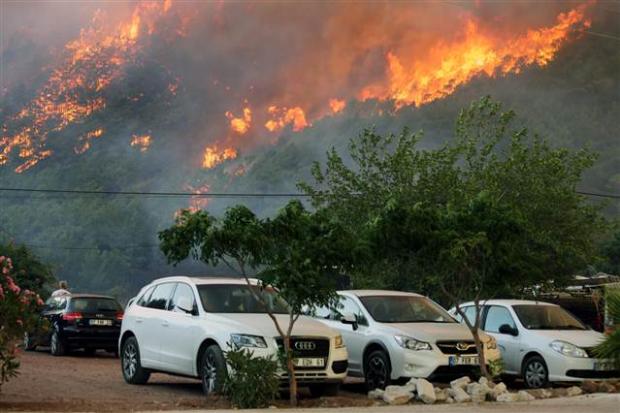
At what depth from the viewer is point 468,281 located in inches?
645

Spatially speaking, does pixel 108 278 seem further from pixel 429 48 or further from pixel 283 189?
pixel 429 48

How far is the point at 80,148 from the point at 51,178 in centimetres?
394

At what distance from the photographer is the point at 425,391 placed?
1364 centimetres

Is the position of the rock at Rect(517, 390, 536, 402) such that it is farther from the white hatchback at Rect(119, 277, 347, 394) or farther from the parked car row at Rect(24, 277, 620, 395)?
the white hatchback at Rect(119, 277, 347, 394)

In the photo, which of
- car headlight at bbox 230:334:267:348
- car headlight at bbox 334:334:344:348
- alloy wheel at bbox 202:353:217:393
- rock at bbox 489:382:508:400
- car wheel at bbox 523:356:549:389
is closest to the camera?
car headlight at bbox 230:334:267:348

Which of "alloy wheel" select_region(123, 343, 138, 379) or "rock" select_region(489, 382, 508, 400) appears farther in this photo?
"alloy wheel" select_region(123, 343, 138, 379)

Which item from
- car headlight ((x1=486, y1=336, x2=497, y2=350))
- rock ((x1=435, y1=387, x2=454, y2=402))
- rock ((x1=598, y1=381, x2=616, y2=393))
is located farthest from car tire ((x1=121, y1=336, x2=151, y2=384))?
rock ((x1=598, y1=381, x2=616, y2=393))

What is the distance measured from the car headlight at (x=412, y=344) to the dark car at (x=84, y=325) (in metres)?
10.6

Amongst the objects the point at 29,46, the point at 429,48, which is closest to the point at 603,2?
the point at 429,48

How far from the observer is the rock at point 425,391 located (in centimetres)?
1359

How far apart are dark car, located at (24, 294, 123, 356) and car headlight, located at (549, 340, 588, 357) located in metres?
11.3

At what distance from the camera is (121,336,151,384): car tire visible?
16102 mm

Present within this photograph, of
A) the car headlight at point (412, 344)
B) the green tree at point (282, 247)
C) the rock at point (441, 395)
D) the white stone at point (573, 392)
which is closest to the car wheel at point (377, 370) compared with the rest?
the car headlight at point (412, 344)

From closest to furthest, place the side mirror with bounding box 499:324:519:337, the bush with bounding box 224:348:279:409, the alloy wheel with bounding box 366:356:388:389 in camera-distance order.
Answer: the bush with bounding box 224:348:279:409
the alloy wheel with bounding box 366:356:388:389
the side mirror with bounding box 499:324:519:337
